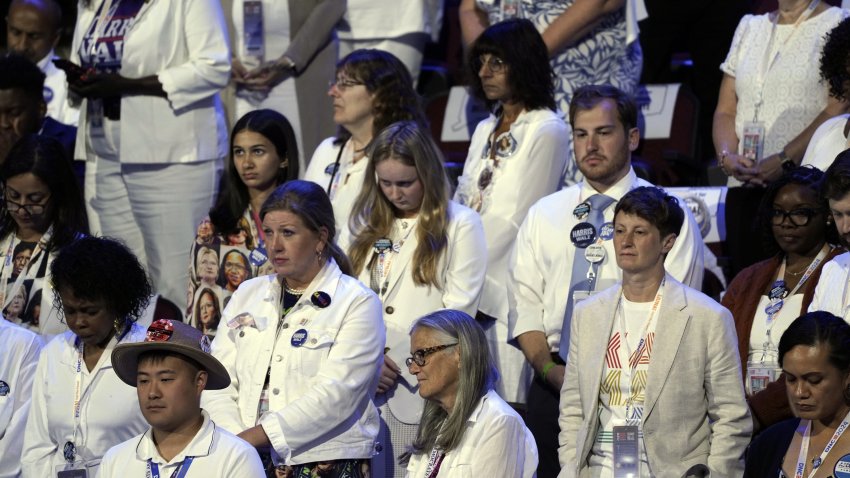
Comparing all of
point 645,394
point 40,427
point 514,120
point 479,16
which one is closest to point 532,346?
point 645,394

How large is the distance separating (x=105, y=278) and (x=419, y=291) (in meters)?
1.36

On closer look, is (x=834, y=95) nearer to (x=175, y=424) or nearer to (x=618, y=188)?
(x=618, y=188)

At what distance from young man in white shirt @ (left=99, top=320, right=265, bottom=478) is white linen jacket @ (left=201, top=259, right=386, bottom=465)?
1.63 ft

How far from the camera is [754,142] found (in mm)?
6898

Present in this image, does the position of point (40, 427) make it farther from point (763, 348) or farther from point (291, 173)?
point (763, 348)

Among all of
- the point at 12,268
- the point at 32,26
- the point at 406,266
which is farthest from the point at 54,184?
the point at 32,26

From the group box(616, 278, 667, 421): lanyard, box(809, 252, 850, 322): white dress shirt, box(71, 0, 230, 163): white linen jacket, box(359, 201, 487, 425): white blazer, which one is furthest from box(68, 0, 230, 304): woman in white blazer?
box(809, 252, 850, 322): white dress shirt

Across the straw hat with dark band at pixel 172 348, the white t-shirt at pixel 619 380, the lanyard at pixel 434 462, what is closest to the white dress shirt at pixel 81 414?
the straw hat with dark band at pixel 172 348

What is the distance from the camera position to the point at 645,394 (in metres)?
5.04

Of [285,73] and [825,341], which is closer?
[825,341]

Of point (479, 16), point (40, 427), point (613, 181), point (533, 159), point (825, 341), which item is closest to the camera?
point (825, 341)

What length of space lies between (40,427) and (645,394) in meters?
2.33

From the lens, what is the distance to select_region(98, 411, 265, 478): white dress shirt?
183 inches

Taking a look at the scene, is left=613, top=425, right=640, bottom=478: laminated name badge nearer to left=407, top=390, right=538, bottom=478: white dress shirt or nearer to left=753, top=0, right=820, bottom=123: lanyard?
left=407, top=390, right=538, bottom=478: white dress shirt
